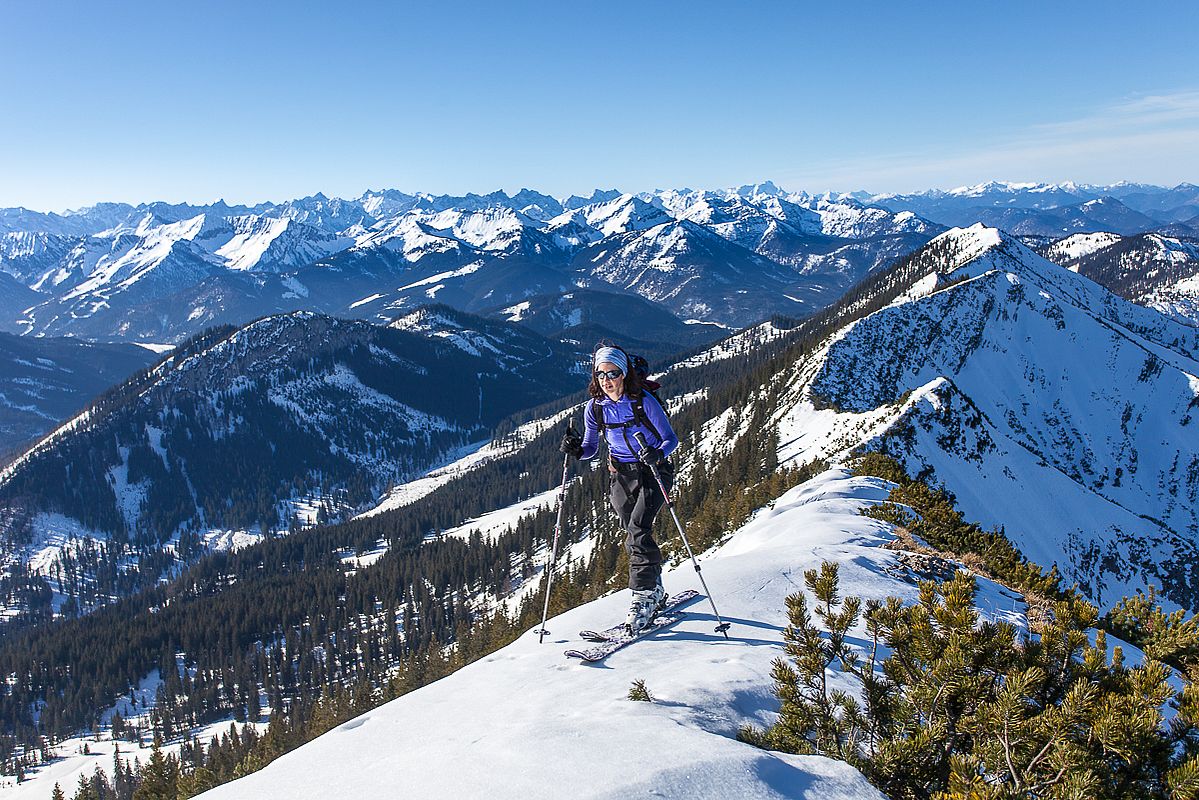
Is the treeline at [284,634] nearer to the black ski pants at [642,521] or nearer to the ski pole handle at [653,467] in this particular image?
the black ski pants at [642,521]

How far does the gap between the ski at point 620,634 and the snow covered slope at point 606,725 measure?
0.89ft

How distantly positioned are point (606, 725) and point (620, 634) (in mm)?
4898

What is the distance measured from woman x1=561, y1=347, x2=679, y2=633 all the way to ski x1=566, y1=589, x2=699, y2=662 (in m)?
0.22

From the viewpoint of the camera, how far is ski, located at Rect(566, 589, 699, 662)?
37.4ft

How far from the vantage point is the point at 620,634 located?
1236cm

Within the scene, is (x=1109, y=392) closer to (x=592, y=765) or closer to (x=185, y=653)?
(x=592, y=765)

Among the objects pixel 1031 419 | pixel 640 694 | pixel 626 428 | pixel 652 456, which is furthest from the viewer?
pixel 1031 419

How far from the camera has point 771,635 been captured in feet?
37.9

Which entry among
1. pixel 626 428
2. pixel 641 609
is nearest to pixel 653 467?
pixel 626 428

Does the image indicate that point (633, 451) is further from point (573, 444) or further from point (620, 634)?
point (620, 634)

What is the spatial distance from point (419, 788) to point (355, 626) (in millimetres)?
143203

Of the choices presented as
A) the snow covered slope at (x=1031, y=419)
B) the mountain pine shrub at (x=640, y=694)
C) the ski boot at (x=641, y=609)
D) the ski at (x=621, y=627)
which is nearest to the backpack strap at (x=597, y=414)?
the ski boot at (x=641, y=609)

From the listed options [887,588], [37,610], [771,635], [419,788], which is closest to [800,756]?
[419,788]

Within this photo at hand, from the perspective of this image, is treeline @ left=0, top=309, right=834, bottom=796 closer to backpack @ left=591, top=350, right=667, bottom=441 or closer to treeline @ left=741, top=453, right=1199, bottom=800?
backpack @ left=591, top=350, right=667, bottom=441
